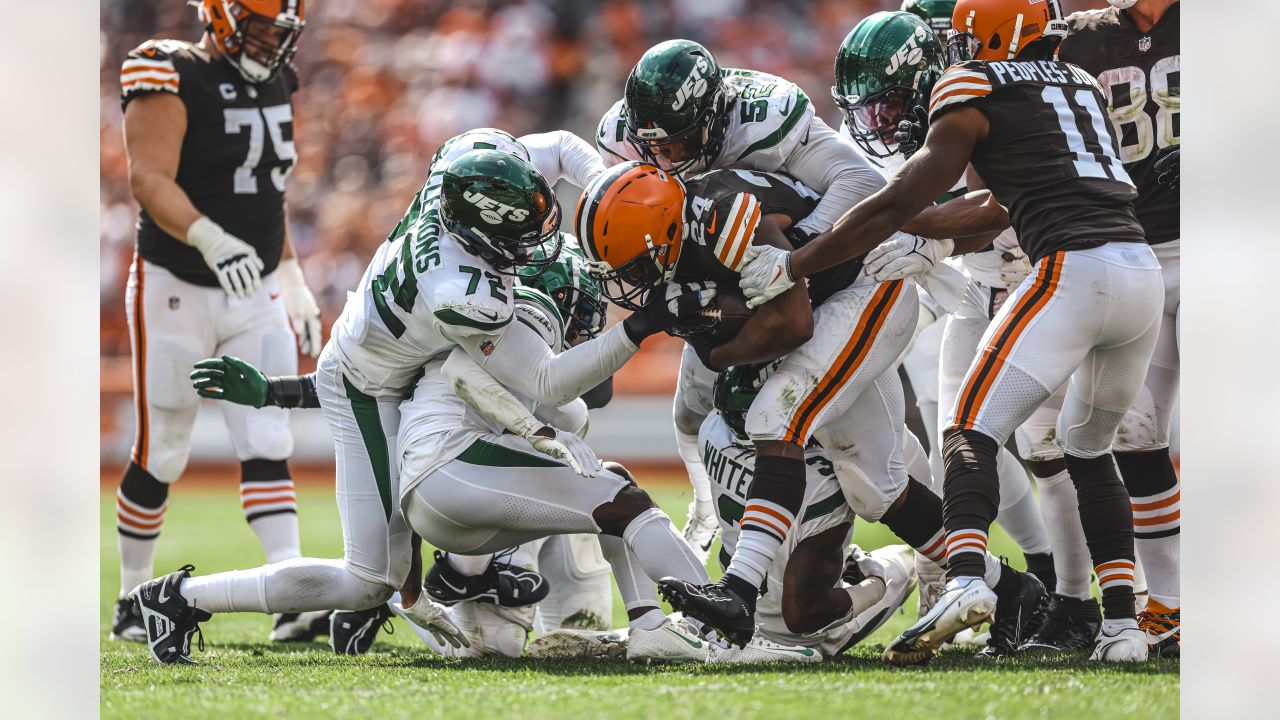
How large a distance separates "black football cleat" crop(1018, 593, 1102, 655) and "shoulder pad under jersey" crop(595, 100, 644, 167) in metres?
1.74

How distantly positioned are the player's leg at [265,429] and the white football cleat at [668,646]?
1.66m

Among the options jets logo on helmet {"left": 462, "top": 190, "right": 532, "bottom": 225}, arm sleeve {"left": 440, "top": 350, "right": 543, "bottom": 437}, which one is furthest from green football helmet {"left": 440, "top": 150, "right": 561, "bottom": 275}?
arm sleeve {"left": 440, "top": 350, "right": 543, "bottom": 437}

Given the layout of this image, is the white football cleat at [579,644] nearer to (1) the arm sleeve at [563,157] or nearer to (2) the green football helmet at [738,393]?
(2) the green football helmet at [738,393]

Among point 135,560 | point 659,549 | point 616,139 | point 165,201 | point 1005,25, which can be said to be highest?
point 1005,25

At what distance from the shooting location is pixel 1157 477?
3.80 m

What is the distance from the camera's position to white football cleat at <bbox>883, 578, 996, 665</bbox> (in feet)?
9.70

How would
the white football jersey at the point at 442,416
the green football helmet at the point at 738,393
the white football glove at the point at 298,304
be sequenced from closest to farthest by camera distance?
the white football jersey at the point at 442,416
the green football helmet at the point at 738,393
the white football glove at the point at 298,304

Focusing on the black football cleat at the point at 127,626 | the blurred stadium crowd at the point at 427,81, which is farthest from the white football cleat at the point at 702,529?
the blurred stadium crowd at the point at 427,81

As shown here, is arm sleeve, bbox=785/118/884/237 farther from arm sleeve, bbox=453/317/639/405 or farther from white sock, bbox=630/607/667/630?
white sock, bbox=630/607/667/630

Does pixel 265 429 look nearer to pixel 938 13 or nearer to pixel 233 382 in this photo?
pixel 233 382

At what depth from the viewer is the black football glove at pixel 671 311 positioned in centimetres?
332

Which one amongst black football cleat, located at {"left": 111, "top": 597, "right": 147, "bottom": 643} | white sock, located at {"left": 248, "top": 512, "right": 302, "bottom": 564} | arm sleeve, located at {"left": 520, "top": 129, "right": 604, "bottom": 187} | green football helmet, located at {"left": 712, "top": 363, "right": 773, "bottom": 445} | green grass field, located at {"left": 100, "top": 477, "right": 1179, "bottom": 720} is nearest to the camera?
green grass field, located at {"left": 100, "top": 477, "right": 1179, "bottom": 720}

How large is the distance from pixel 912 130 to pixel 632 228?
101cm

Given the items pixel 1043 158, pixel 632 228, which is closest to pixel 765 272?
pixel 632 228
